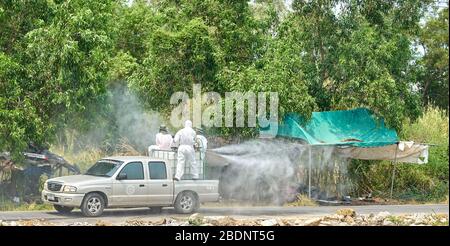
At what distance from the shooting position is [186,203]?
19.0m

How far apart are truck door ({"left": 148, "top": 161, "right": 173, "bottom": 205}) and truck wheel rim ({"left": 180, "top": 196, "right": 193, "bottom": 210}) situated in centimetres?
33

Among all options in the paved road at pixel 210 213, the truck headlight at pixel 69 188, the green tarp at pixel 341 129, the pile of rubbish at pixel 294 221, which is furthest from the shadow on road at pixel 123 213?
the green tarp at pixel 341 129

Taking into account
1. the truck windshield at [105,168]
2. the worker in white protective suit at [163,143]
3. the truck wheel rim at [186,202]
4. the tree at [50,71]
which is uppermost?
the tree at [50,71]

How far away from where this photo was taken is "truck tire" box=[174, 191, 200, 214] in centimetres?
1886

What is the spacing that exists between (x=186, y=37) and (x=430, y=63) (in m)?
20.9

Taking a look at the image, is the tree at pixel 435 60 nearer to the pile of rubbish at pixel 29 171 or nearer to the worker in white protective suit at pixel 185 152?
the worker in white protective suit at pixel 185 152

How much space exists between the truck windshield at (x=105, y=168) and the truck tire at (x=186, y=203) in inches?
71.9

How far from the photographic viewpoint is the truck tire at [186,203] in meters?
18.9

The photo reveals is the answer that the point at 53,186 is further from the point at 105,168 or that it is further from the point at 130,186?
the point at 130,186

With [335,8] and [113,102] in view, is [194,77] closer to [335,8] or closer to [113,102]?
[113,102]

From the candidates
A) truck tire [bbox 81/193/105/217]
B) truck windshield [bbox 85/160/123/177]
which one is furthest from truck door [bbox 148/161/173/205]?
truck tire [bbox 81/193/105/217]

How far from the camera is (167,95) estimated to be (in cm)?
2481

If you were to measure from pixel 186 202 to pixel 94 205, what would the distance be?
101 inches
